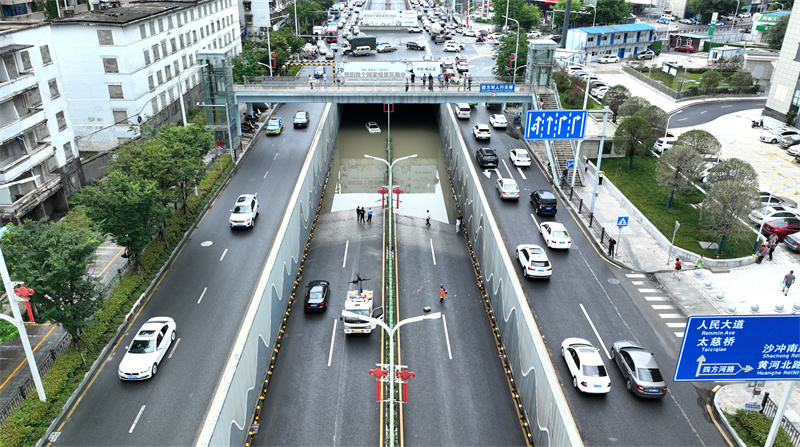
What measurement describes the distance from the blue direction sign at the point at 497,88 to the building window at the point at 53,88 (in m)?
42.2

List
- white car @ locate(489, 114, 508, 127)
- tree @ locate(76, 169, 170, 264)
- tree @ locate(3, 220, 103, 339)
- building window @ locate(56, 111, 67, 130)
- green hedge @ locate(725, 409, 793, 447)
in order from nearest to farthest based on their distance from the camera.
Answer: green hedge @ locate(725, 409, 793, 447) < tree @ locate(3, 220, 103, 339) < tree @ locate(76, 169, 170, 264) < building window @ locate(56, 111, 67, 130) < white car @ locate(489, 114, 508, 127)

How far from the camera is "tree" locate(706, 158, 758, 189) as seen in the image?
1732 inches

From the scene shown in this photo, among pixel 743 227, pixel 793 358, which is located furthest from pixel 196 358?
pixel 743 227

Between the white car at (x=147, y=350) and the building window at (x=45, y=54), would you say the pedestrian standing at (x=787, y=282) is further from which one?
the building window at (x=45, y=54)

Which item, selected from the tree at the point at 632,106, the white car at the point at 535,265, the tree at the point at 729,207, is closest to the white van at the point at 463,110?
the tree at the point at 632,106

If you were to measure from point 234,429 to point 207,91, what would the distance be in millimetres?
48299

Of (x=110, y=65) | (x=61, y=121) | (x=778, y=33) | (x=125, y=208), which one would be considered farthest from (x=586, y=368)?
(x=778, y=33)

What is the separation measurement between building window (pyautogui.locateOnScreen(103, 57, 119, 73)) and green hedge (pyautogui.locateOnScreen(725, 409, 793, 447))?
203 ft

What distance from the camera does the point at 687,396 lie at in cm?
2944

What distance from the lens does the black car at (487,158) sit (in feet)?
189

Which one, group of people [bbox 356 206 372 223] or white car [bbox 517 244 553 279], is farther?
group of people [bbox 356 206 372 223]

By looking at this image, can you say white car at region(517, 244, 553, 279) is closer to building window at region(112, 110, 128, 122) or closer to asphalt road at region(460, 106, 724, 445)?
asphalt road at region(460, 106, 724, 445)

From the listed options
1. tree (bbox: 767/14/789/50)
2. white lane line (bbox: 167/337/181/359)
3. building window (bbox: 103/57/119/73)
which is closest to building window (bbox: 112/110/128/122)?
building window (bbox: 103/57/119/73)

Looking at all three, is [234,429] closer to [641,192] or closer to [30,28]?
[30,28]
